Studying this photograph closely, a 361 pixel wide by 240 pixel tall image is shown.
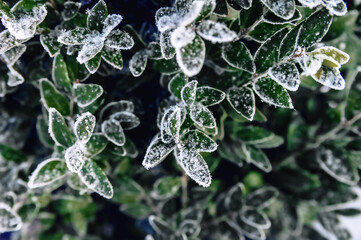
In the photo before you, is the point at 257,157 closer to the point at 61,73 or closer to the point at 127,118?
the point at 127,118

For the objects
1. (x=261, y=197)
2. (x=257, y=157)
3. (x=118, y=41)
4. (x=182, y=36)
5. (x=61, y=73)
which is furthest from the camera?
(x=261, y=197)

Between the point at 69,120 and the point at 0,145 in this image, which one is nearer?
the point at 69,120

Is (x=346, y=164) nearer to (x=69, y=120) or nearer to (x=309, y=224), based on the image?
(x=309, y=224)

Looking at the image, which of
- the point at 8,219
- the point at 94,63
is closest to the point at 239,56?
the point at 94,63

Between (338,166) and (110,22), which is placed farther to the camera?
(338,166)

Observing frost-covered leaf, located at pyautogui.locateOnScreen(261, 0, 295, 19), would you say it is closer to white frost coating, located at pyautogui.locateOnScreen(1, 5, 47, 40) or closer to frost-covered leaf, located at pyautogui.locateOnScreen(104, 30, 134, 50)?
frost-covered leaf, located at pyautogui.locateOnScreen(104, 30, 134, 50)

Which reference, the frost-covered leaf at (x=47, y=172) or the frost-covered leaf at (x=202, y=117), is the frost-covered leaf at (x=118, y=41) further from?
the frost-covered leaf at (x=47, y=172)

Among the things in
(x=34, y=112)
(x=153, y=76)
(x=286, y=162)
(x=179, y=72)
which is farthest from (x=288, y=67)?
(x=34, y=112)
